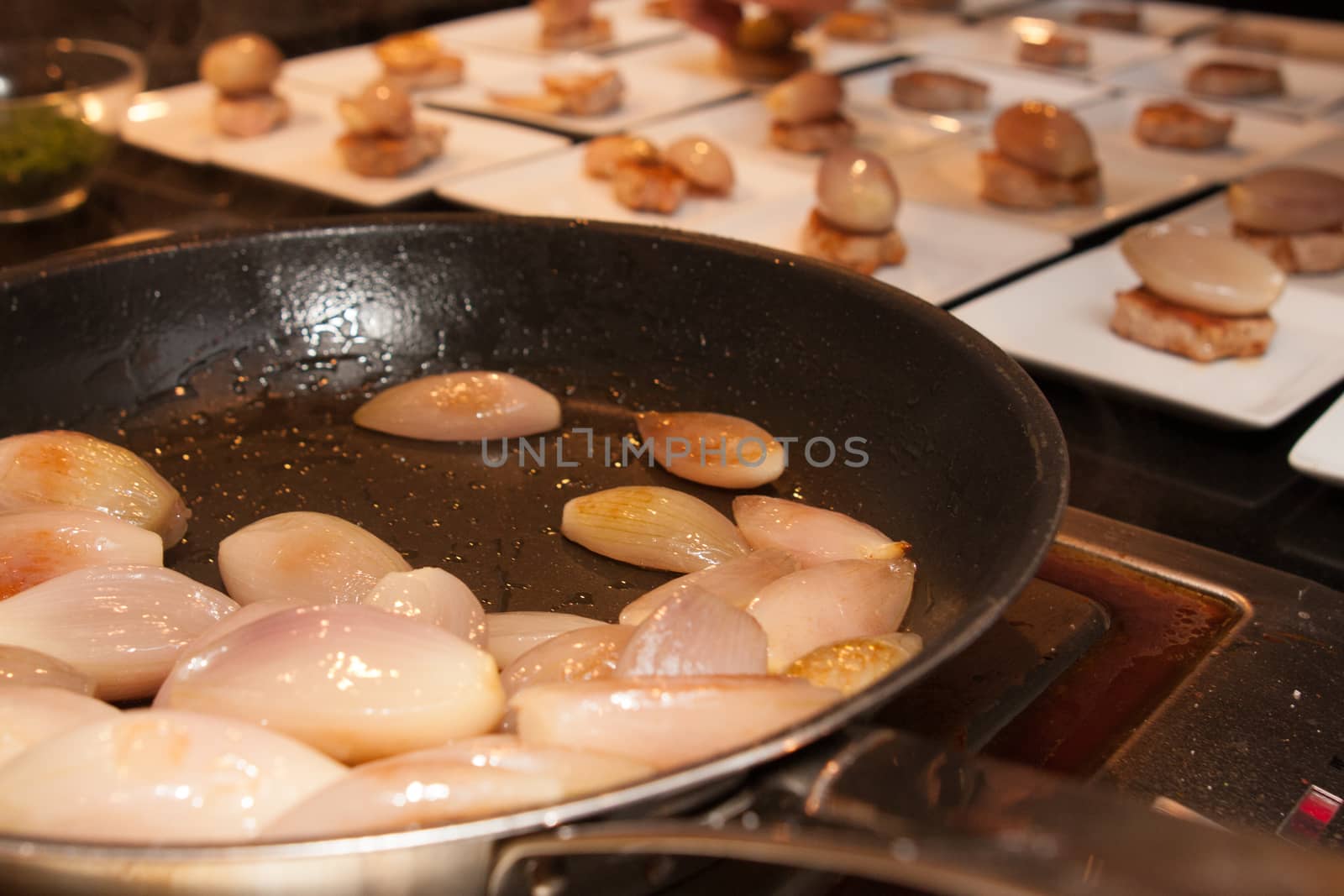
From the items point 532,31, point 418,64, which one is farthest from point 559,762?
point 532,31

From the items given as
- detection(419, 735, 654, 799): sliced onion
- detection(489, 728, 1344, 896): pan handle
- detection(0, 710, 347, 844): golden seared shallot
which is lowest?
detection(419, 735, 654, 799): sliced onion

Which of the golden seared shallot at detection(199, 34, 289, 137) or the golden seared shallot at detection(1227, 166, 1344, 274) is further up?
the golden seared shallot at detection(199, 34, 289, 137)

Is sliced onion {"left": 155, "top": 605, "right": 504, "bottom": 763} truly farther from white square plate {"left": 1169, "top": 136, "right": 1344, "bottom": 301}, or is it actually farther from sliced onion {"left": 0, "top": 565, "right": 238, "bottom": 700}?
white square plate {"left": 1169, "top": 136, "right": 1344, "bottom": 301}

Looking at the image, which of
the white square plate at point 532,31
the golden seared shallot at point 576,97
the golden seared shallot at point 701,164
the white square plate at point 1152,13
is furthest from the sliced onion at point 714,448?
the white square plate at point 1152,13

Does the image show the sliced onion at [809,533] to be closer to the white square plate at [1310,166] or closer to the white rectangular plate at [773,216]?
the white rectangular plate at [773,216]

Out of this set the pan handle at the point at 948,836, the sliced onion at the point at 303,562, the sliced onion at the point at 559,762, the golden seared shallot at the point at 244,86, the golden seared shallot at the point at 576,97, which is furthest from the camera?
the golden seared shallot at the point at 576,97

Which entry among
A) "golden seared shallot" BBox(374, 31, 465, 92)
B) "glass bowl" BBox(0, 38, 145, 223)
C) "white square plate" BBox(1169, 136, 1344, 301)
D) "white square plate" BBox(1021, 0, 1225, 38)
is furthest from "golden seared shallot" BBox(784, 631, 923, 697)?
"white square plate" BBox(1021, 0, 1225, 38)
